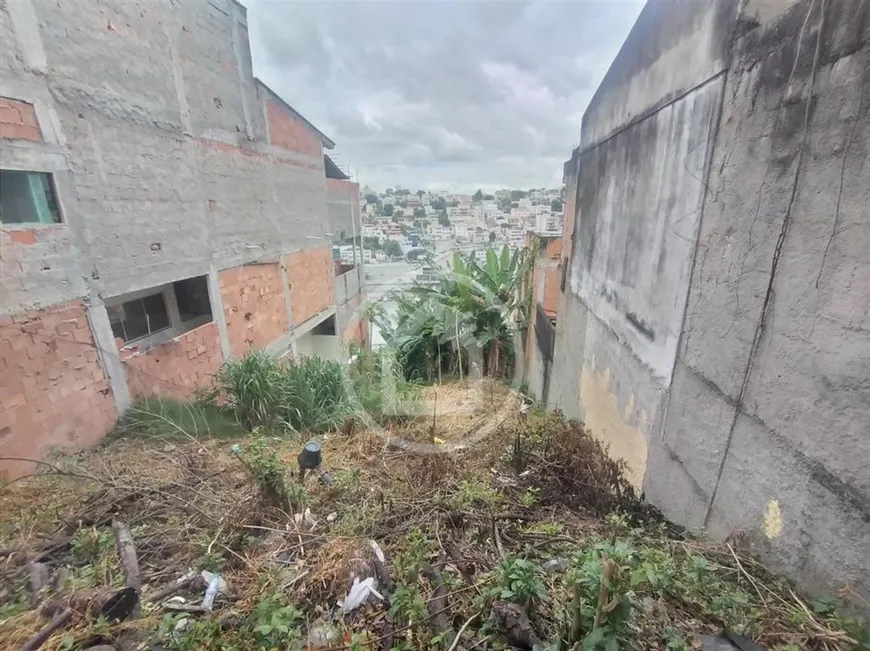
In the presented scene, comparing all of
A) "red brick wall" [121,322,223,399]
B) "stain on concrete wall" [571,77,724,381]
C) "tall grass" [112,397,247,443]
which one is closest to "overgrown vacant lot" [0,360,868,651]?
"tall grass" [112,397,247,443]

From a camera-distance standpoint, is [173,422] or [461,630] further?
[173,422]

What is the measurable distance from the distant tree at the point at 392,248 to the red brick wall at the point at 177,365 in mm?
9686

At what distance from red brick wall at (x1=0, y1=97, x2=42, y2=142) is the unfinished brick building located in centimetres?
2

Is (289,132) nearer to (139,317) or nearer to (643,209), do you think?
(139,317)

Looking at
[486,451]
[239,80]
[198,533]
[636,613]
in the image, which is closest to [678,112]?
[636,613]

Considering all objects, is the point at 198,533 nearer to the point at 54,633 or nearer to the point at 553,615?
the point at 54,633

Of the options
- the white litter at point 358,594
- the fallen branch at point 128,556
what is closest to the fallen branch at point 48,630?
the fallen branch at point 128,556

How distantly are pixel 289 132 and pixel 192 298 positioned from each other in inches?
169

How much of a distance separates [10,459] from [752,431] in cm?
533

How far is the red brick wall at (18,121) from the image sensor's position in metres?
3.30

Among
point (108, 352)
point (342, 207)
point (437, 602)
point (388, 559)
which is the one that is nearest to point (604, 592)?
point (437, 602)

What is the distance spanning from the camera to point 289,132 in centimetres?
830

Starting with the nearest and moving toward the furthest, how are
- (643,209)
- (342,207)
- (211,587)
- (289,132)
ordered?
(211,587)
(643,209)
(289,132)
(342,207)

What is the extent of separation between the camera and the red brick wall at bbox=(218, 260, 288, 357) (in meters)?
6.56
